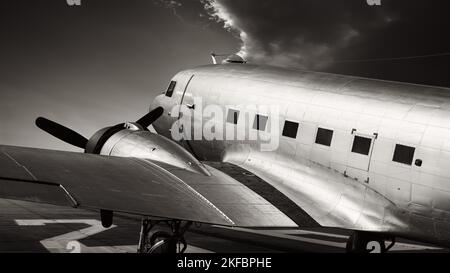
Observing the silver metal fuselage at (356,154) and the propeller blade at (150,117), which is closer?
the silver metal fuselage at (356,154)

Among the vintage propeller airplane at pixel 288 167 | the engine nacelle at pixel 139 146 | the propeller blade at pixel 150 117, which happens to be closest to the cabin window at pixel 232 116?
the vintage propeller airplane at pixel 288 167

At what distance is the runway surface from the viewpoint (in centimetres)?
1310

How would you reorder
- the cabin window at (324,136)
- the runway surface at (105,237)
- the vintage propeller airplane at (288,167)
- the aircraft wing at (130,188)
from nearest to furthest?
the aircraft wing at (130,188), the vintage propeller airplane at (288,167), the cabin window at (324,136), the runway surface at (105,237)

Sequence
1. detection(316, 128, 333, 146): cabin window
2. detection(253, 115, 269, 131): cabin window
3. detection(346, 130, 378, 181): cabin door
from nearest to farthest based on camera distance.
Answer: detection(346, 130, 378, 181): cabin door, detection(316, 128, 333, 146): cabin window, detection(253, 115, 269, 131): cabin window

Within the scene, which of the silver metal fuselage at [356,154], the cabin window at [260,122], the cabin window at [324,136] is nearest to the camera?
the silver metal fuselage at [356,154]

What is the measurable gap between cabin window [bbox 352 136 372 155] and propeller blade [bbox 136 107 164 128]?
6.68 metres

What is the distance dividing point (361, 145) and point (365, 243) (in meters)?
3.08

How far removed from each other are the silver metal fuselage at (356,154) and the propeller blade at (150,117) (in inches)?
126

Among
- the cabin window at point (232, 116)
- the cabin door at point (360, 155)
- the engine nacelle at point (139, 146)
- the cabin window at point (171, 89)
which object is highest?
the cabin window at point (171, 89)

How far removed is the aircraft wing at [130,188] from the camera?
708 centimetres

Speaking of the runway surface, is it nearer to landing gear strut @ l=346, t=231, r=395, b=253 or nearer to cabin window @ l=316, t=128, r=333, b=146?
landing gear strut @ l=346, t=231, r=395, b=253

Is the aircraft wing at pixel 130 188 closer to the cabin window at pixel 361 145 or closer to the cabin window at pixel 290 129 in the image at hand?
the cabin window at pixel 290 129

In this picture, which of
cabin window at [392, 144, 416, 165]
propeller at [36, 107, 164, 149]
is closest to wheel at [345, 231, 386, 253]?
cabin window at [392, 144, 416, 165]
